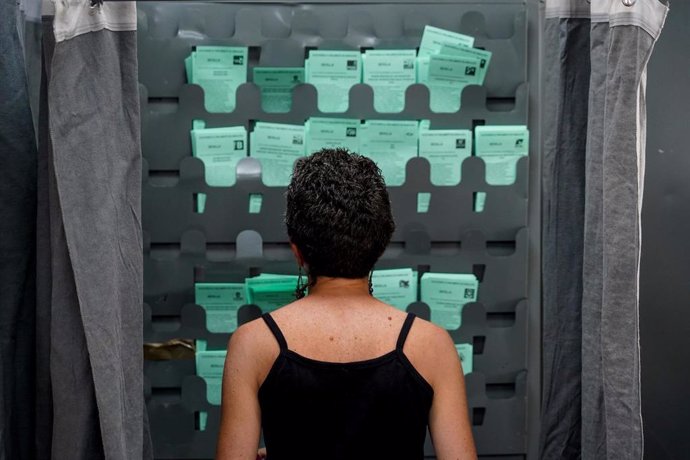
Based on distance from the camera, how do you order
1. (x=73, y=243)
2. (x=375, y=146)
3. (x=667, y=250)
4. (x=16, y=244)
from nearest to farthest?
(x=73, y=243), (x=16, y=244), (x=667, y=250), (x=375, y=146)

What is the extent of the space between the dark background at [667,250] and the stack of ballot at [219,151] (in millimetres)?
1004

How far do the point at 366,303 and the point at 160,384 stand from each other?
2.53 ft

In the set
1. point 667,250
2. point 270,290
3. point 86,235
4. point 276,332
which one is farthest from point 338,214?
point 667,250

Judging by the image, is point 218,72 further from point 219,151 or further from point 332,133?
point 332,133

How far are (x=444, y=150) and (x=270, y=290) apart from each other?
1.85ft

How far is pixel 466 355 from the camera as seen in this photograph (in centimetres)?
211

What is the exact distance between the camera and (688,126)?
199cm

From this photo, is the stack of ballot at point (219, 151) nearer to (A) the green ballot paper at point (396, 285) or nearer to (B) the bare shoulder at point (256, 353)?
(A) the green ballot paper at point (396, 285)

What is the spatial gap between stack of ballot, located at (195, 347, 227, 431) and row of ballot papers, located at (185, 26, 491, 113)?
0.61 m

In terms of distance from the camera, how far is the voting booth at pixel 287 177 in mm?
2064

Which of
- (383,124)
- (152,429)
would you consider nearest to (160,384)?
(152,429)

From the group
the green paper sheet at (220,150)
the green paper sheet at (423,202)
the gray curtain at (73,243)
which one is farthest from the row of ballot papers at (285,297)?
the gray curtain at (73,243)

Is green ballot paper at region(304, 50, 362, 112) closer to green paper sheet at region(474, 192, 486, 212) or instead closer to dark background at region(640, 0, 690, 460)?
green paper sheet at region(474, 192, 486, 212)

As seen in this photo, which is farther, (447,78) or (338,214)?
(447,78)
